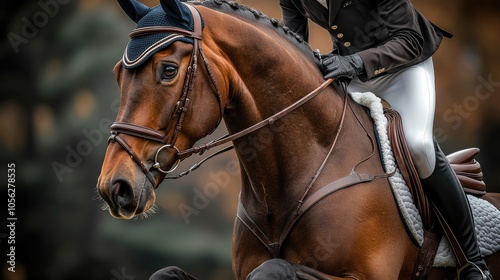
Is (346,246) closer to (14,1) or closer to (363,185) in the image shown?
(363,185)

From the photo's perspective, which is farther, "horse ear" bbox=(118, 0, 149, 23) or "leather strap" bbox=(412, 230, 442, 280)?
"leather strap" bbox=(412, 230, 442, 280)

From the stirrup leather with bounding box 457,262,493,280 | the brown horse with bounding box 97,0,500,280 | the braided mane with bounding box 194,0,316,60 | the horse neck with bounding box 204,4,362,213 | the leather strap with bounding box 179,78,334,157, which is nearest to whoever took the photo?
the brown horse with bounding box 97,0,500,280

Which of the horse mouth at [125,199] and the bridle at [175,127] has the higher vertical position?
the bridle at [175,127]

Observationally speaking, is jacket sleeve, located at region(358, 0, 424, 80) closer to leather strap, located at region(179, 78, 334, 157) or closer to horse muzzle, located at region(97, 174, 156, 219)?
leather strap, located at region(179, 78, 334, 157)

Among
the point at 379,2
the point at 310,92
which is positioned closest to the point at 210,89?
the point at 310,92

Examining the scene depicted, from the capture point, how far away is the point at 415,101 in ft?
10.7

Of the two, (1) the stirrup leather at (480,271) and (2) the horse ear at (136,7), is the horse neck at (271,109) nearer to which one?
(2) the horse ear at (136,7)

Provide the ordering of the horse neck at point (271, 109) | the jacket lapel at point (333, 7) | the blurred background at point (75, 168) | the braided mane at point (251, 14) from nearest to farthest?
the horse neck at point (271, 109) < the braided mane at point (251, 14) < the jacket lapel at point (333, 7) < the blurred background at point (75, 168)

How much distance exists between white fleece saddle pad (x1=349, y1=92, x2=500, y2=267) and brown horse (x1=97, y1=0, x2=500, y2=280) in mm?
43

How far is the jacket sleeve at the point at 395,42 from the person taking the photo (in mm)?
3129

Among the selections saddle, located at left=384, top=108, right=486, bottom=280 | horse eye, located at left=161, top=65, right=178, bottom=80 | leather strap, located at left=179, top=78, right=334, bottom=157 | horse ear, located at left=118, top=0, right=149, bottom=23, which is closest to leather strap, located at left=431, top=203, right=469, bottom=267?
saddle, located at left=384, top=108, right=486, bottom=280

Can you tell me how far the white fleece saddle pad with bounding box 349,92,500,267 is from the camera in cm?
304

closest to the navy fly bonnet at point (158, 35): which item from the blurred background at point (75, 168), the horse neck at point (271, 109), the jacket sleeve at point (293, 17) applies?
the horse neck at point (271, 109)

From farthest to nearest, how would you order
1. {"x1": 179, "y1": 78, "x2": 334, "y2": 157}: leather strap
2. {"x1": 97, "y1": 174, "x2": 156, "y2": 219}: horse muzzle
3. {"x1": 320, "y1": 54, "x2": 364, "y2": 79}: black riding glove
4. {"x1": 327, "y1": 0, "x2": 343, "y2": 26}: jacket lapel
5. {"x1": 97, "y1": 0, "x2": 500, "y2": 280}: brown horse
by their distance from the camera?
{"x1": 327, "y1": 0, "x2": 343, "y2": 26}: jacket lapel → {"x1": 320, "y1": 54, "x2": 364, "y2": 79}: black riding glove → {"x1": 179, "y1": 78, "x2": 334, "y2": 157}: leather strap → {"x1": 97, "y1": 0, "x2": 500, "y2": 280}: brown horse → {"x1": 97, "y1": 174, "x2": 156, "y2": 219}: horse muzzle
